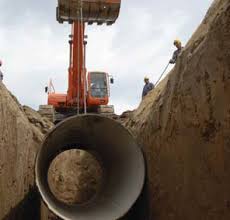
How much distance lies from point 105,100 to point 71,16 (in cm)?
243

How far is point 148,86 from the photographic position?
988 cm

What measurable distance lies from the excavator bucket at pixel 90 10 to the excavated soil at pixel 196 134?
13.5 feet

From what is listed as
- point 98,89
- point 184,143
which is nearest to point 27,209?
point 184,143

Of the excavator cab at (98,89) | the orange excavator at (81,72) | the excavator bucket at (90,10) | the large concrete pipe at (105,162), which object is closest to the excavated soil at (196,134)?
the large concrete pipe at (105,162)

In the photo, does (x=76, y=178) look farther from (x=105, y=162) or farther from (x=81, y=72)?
(x=81, y=72)

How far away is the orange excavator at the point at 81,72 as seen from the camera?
340 inches

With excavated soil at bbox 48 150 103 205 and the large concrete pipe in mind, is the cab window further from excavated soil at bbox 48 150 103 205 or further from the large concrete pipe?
the large concrete pipe

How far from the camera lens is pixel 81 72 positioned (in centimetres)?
984

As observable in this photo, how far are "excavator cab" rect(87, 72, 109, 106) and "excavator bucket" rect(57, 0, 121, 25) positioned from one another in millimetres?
1734

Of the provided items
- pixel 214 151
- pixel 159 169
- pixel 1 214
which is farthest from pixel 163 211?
pixel 1 214

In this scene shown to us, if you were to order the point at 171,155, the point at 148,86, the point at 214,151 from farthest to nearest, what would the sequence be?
the point at 148,86, the point at 171,155, the point at 214,151

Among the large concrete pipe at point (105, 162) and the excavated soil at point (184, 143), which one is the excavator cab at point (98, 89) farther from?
the excavated soil at point (184, 143)

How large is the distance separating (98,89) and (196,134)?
692cm

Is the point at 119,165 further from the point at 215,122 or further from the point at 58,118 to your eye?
the point at 58,118
